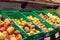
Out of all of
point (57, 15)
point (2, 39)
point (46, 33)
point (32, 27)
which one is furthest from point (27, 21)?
point (57, 15)

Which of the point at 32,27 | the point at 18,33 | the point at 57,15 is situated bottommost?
the point at 57,15

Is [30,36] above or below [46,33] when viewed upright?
above

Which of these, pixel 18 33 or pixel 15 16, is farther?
pixel 15 16

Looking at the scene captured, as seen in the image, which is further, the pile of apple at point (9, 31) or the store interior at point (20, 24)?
the store interior at point (20, 24)

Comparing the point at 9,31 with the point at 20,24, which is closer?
the point at 9,31

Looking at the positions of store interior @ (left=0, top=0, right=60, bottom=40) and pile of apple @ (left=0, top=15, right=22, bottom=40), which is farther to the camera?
store interior @ (left=0, top=0, right=60, bottom=40)

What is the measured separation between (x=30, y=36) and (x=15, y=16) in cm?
87

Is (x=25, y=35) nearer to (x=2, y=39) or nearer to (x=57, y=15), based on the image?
(x=2, y=39)

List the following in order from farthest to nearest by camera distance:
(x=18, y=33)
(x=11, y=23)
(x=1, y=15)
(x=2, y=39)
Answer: (x=1, y=15) < (x=11, y=23) < (x=18, y=33) < (x=2, y=39)

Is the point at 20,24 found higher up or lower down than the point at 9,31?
lower down

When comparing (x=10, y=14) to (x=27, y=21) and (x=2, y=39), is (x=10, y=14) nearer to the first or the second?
(x=27, y=21)

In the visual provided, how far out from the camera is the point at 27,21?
346 centimetres

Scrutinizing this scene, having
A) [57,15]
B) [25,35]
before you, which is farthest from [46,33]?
[57,15]

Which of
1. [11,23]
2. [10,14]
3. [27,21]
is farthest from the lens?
[27,21]
